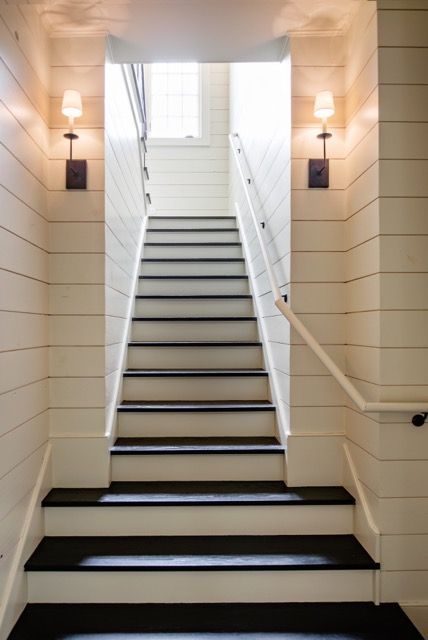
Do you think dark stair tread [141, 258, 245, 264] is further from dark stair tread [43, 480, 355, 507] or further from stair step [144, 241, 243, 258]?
dark stair tread [43, 480, 355, 507]

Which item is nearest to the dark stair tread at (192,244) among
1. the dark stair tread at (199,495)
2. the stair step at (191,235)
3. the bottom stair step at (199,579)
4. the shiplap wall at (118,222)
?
the stair step at (191,235)

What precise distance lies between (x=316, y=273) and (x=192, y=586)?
1.44 m

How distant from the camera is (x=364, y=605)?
1.62 metres

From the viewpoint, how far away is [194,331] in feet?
9.21

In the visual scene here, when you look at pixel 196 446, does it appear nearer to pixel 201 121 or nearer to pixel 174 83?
pixel 201 121

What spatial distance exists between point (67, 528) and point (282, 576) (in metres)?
0.95

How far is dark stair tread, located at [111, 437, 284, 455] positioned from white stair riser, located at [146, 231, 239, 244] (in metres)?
2.10

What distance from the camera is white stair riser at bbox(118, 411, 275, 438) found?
222 cm

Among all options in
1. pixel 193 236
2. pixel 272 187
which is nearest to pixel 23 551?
pixel 272 187

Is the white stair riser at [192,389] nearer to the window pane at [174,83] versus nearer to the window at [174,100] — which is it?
the window at [174,100]

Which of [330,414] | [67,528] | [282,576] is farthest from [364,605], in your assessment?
[67,528]

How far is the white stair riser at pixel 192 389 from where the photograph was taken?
8.00 ft

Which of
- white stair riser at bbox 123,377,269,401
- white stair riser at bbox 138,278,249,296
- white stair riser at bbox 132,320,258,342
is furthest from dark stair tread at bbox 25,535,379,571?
white stair riser at bbox 138,278,249,296

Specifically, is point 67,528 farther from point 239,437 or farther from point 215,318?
point 215,318
